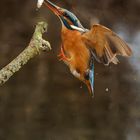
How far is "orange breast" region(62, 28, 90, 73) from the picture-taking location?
1.23 meters

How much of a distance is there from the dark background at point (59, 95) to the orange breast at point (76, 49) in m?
0.43

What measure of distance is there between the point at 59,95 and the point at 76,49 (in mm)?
558

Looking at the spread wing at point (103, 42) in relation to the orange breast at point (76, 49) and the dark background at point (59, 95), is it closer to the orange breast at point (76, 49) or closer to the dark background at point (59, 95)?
the orange breast at point (76, 49)

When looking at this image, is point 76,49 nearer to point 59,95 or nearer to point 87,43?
point 87,43

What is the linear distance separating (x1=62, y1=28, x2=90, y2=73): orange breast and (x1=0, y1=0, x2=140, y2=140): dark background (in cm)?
43

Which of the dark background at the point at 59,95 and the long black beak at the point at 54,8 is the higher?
the long black beak at the point at 54,8

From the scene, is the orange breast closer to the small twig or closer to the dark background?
the small twig

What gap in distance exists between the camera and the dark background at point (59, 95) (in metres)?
1.75

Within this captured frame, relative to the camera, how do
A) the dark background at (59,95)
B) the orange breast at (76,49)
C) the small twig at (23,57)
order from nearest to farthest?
1. the small twig at (23,57)
2. the orange breast at (76,49)
3. the dark background at (59,95)

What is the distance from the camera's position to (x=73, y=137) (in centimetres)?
178

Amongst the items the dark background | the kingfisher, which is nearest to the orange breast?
the kingfisher

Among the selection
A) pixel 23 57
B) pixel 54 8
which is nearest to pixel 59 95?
pixel 54 8

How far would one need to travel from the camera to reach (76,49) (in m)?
1.24

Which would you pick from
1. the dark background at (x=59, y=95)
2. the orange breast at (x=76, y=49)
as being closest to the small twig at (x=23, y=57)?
the orange breast at (x=76, y=49)
